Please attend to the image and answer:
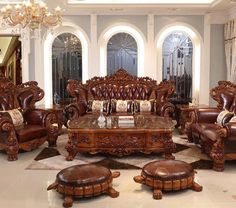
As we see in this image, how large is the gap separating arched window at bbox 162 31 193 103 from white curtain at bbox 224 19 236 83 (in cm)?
88

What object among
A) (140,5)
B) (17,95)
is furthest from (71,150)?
(140,5)

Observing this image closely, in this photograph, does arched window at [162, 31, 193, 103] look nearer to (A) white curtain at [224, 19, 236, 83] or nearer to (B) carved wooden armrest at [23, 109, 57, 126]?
(A) white curtain at [224, 19, 236, 83]

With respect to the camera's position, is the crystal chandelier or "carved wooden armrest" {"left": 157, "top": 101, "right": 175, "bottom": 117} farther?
"carved wooden armrest" {"left": 157, "top": 101, "right": 175, "bottom": 117}

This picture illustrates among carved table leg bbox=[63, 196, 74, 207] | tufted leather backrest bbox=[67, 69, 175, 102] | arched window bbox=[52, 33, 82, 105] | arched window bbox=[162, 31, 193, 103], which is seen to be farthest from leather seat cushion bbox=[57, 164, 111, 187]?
arched window bbox=[162, 31, 193, 103]

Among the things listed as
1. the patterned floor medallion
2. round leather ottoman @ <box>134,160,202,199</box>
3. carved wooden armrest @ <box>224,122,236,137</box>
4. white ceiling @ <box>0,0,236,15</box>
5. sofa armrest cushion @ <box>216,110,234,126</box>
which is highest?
white ceiling @ <box>0,0,236,15</box>

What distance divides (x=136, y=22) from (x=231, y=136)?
4.22m

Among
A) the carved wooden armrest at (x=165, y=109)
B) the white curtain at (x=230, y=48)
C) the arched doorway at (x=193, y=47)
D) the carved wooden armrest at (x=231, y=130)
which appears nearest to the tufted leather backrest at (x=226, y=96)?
the carved wooden armrest at (x=165, y=109)

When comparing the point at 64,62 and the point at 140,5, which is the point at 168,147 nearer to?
the point at 140,5

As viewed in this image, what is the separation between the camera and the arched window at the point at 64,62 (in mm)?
7961

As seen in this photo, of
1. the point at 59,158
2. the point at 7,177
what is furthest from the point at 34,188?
the point at 59,158

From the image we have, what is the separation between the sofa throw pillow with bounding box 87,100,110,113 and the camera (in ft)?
20.2

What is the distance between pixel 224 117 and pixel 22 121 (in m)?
3.07

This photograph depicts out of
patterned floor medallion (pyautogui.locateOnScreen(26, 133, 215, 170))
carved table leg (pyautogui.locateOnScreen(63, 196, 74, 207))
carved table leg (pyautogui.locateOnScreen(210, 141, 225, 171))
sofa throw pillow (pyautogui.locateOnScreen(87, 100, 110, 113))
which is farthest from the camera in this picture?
sofa throw pillow (pyautogui.locateOnScreen(87, 100, 110, 113))

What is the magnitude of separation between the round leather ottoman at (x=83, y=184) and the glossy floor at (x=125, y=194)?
0.29 ft
